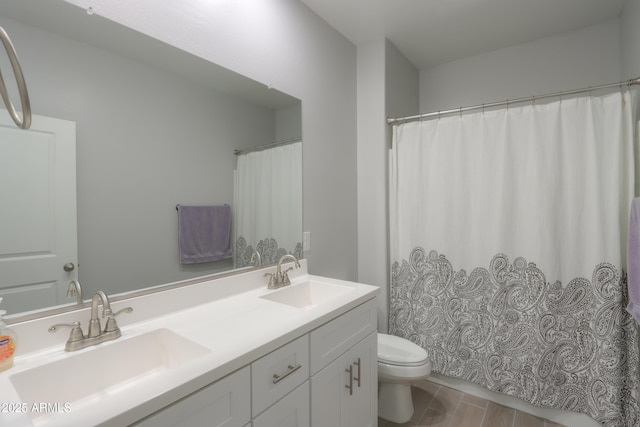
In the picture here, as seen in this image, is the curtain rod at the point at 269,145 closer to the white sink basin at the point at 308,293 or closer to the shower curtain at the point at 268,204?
the shower curtain at the point at 268,204

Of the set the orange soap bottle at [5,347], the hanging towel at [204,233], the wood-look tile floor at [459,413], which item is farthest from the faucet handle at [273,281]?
the wood-look tile floor at [459,413]

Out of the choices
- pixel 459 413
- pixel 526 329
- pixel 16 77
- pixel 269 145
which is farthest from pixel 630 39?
pixel 16 77

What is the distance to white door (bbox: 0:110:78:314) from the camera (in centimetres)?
91

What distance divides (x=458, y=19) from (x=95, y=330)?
104 inches

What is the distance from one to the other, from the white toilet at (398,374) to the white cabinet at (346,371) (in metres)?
0.21

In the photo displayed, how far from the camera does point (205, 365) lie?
2.68 feet

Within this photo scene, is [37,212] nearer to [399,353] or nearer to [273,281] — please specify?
[273,281]

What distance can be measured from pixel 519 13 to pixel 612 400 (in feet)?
7.82

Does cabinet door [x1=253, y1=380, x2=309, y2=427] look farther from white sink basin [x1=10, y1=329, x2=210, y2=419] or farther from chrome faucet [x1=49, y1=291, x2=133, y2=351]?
chrome faucet [x1=49, y1=291, x2=133, y2=351]

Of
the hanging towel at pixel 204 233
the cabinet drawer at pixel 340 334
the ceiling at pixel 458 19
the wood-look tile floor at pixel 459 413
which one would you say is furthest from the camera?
the ceiling at pixel 458 19

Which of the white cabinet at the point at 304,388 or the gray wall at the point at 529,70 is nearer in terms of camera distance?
the white cabinet at the point at 304,388

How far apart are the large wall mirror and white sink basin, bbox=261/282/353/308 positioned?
0.79ft

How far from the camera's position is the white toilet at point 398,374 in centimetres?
175

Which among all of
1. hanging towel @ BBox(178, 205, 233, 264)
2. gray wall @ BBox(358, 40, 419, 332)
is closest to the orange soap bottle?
hanging towel @ BBox(178, 205, 233, 264)
